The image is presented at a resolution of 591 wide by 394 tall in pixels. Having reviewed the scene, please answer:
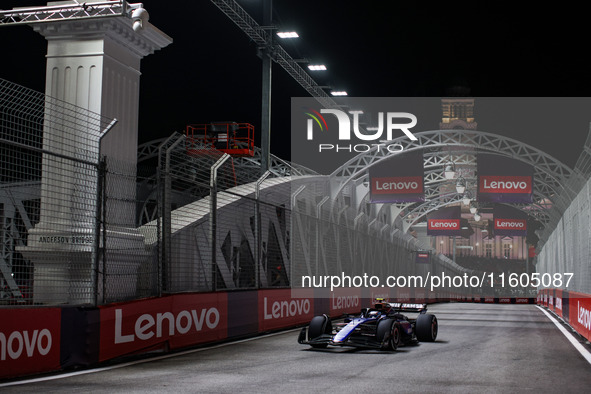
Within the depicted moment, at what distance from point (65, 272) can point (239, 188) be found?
746cm

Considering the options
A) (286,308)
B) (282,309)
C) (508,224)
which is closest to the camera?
(282,309)

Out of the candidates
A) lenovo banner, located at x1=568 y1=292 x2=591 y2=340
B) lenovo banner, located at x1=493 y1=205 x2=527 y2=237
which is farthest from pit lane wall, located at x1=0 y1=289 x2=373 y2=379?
lenovo banner, located at x1=493 y1=205 x2=527 y2=237

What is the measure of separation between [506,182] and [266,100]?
35.6ft

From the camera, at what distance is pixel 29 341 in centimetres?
809

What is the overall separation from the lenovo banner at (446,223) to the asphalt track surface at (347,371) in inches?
1079

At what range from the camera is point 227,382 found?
7734mm

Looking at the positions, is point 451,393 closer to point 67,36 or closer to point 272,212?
point 67,36

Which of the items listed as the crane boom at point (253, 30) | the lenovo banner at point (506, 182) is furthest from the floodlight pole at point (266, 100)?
the lenovo banner at point (506, 182)

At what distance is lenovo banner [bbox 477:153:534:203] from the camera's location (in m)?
27.2

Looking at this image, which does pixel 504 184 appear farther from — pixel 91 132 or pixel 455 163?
pixel 91 132

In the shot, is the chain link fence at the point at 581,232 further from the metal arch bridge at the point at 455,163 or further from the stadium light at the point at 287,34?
the stadium light at the point at 287,34

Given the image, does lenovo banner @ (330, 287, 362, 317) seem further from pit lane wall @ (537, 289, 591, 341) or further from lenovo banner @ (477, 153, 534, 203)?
lenovo banner @ (477, 153, 534, 203)

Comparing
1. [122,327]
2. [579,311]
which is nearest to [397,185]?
[579,311]

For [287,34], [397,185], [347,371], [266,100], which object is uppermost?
[287,34]
